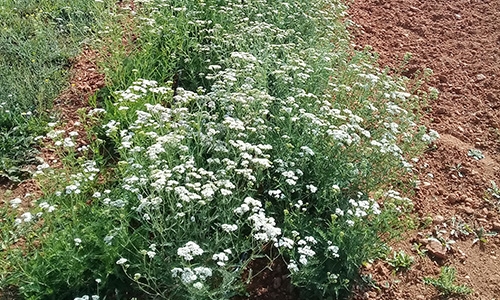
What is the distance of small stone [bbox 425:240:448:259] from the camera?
4.40 meters

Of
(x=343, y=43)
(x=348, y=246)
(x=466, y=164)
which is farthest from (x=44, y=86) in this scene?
(x=466, y=164)

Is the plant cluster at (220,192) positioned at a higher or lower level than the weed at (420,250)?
higher

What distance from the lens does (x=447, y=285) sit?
4078mm

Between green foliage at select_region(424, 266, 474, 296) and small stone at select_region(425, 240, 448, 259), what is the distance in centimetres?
22

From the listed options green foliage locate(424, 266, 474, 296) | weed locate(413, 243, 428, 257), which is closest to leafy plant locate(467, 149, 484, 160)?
weed locate(413, 243, 428, 257)

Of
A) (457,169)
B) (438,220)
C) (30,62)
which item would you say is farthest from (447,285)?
(30,62)

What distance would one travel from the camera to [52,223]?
3793mm

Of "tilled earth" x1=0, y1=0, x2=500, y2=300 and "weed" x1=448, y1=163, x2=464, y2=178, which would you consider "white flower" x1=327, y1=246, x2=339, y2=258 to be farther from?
"weed" x1=448, y1=163, x2=464, y2=178

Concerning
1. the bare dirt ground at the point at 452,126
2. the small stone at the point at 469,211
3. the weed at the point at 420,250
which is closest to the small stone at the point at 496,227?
the bare dirt ground at the point at 452,126

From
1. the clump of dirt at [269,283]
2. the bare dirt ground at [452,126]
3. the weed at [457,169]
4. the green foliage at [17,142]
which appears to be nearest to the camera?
the clump of dirt at [269,283]

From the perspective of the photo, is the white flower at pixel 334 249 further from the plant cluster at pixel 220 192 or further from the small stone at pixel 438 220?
the small stone at pixel 438 220

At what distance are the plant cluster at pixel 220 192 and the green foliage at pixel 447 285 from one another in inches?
24.4

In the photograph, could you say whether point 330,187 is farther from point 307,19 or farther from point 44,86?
point 44,86

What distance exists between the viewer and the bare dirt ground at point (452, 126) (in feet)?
14.1
